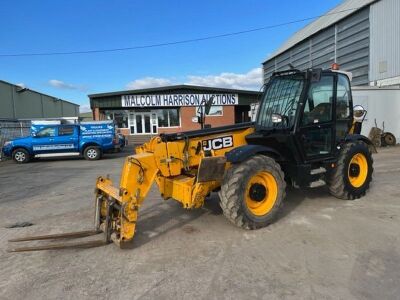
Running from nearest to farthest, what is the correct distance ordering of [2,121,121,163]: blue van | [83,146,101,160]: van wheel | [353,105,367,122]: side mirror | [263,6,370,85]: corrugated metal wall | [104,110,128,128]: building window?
1. [353,105,367,122]: side mirror
2. [2,121,121,163]: blue van
3. [83,146,101,160]: van wheel
4. [263,6,370,85]: corrugated metal wall
5. [104,110,128,128]: building window

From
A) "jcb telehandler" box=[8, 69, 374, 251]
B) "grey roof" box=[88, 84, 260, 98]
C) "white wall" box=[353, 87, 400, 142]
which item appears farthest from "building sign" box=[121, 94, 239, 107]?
"jcb telehandler" box=[8, 69, 374, 251]

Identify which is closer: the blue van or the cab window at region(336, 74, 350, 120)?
the cab window at region(336, 74, 350, 120)

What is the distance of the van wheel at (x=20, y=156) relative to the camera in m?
18.0

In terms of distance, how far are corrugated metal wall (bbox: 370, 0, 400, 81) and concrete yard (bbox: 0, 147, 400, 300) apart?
45.6 feet

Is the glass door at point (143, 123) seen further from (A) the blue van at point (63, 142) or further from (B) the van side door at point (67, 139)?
(B) the van side door at point (67, 139)

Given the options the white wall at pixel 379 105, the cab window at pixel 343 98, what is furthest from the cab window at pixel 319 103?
the white wall at pixel 379 105

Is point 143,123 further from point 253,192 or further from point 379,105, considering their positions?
point 253,192

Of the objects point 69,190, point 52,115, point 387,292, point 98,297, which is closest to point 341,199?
point 387,292

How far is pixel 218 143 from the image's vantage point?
6.30 m

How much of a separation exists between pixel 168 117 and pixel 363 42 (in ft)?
51.1

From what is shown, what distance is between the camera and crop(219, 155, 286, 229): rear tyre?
5.43 m

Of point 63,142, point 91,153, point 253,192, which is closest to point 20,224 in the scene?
point 253,192

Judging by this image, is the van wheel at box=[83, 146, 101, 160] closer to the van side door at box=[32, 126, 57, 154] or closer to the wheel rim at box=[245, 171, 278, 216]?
the van side door at box=[32, 126, 57, 154]

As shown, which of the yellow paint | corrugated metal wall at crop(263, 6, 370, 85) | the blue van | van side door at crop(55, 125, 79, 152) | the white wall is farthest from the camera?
corrugated metal wall at crop(263, 6, 370, 85)
